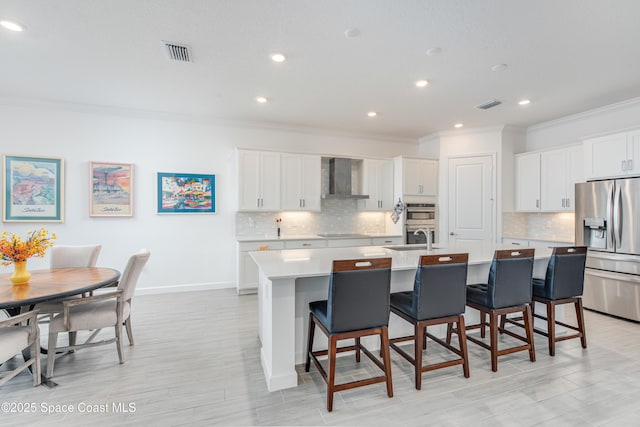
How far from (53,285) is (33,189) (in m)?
2.72

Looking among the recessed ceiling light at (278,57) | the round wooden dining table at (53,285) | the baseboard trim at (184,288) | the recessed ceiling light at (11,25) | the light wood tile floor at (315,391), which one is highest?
the recessed ceiling light at (278,57)

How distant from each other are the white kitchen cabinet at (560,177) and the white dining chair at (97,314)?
577cm

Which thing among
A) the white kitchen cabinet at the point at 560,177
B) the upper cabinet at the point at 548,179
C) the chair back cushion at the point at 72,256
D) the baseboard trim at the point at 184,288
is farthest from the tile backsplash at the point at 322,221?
the white kitchen cabinet at the point at 560,177

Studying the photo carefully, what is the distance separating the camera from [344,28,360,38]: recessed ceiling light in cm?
256

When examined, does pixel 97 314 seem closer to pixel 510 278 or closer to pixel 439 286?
pixel 439 286

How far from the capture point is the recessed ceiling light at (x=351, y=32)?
8.41ft

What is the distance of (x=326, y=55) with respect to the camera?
9.82 ft

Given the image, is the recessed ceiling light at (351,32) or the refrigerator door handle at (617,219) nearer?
the recessed ceiling light at (351,32)

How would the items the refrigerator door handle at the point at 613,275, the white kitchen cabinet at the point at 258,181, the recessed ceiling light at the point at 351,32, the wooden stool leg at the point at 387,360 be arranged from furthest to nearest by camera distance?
1. the white kitchen cabinet at the point at 258,181
2. the refrigerator door handle at the point at 613,275
3. the recessed ceiling light at the point at 351,32
4. the wooden stool leg at the point at 387,360

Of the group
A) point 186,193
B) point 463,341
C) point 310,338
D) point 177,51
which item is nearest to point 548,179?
point 463,341

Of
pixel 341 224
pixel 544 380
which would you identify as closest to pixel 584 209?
pixel 544 380

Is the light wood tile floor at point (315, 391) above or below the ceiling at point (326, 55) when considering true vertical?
below

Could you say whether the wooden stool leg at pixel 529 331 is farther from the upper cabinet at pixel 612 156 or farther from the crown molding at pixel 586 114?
the crown molding at pixel 586 114

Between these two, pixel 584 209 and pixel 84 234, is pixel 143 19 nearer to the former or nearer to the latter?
pixel 84 234
